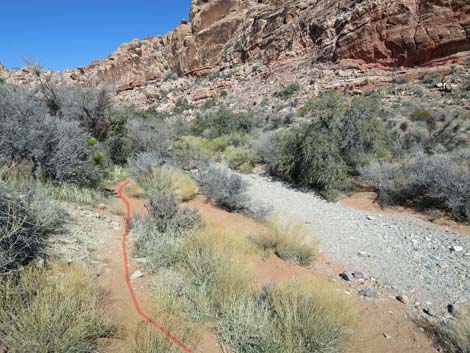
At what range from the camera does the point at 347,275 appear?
331 cm

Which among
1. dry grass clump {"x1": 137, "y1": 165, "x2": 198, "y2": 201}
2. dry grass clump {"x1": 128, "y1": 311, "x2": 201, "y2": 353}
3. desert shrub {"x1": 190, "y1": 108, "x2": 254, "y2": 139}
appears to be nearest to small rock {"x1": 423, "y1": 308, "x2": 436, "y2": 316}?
dry grass clump {"x1": 128, "y1": 311, "x2": 201, "y2": 353}

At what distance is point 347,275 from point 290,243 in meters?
0.84

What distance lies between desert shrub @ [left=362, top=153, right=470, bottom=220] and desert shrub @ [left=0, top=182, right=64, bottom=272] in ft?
21.2

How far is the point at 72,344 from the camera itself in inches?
62.7

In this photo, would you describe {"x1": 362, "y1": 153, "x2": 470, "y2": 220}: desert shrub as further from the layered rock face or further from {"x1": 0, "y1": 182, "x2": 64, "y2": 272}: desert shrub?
the layered rock face

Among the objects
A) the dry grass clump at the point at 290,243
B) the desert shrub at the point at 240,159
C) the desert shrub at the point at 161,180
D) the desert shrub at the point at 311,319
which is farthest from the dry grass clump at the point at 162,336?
the desert shrub at the point at 240,159

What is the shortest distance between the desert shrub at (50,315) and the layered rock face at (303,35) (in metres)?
6.74

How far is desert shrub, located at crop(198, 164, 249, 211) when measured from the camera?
5.48 m

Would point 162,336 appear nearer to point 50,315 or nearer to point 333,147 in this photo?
point 50,315

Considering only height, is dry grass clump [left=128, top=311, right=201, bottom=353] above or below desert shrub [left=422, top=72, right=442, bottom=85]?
below

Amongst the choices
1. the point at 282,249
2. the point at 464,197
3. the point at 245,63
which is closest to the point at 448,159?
the point at 464,197

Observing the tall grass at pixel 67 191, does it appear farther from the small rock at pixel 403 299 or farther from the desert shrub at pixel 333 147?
the desert shrub at pixel 333 147

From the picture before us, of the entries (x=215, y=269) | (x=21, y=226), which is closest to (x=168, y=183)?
(x=215, y=269)

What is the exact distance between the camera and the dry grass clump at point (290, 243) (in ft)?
11.9
